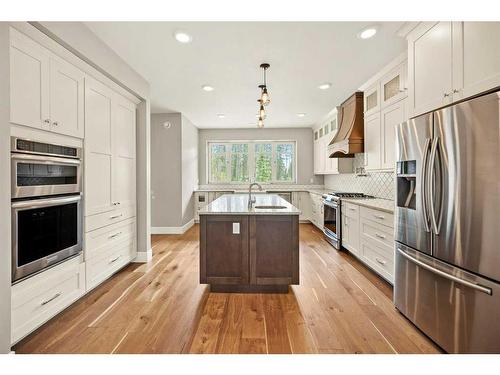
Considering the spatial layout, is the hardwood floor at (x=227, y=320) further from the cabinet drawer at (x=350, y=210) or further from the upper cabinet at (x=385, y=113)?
the upper cabinet at (x=385, y=113)

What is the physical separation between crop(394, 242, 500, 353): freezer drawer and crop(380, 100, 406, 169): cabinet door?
1557mm

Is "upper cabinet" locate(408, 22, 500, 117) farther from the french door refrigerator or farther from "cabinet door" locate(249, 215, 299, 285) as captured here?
"cabinet door" locate(249, 215, 299, 285)

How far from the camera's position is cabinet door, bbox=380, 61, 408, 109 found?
302 centimetres

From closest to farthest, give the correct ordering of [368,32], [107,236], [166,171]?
1. [368,32]
2. [107,236]
3. [166,171]

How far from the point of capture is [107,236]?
2.94 m

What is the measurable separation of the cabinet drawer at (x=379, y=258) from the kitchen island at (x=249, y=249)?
3.56 ft

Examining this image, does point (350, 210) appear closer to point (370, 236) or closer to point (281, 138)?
point (370, 236)

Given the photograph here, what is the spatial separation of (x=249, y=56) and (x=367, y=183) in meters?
3.09

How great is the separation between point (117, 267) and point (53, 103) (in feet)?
6.57

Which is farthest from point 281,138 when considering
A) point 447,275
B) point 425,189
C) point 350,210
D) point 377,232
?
point 447,275

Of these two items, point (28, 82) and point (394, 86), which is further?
point (394, 86)

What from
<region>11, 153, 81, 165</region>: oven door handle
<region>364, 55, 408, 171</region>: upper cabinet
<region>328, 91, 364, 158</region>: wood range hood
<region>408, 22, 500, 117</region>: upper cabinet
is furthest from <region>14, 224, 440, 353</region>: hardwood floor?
<region>328, 91, 364, 158</region>: wood range hood

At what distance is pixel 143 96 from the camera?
3.64 m
